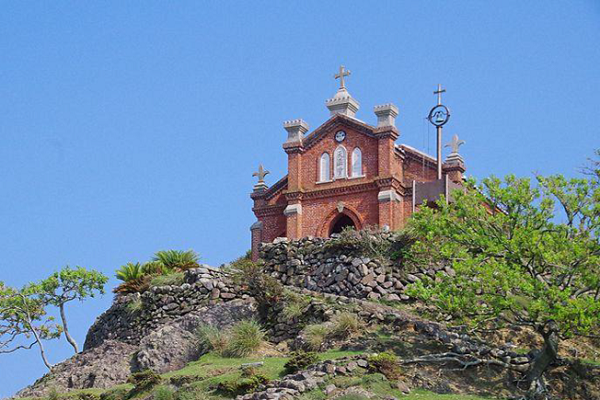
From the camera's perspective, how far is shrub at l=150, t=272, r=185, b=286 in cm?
3644

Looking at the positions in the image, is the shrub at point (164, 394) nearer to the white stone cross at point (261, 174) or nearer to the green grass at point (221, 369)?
the green grass at point (221, 369)

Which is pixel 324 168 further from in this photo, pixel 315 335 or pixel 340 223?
pixel 315 335

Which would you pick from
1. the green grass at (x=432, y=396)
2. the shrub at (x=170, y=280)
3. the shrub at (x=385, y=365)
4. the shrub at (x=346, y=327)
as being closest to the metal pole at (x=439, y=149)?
the shrub at (x=170, y=280)

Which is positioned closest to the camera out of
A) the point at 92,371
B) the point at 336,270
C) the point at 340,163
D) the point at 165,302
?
the point at 92,371

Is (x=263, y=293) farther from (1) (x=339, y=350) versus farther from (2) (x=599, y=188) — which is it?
(2) (x=599, y=188)

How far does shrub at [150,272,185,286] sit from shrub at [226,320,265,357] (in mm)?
4947

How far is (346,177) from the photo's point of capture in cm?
4588

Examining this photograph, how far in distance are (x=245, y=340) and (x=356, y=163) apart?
16.3 m

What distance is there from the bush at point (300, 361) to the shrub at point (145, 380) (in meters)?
4.25

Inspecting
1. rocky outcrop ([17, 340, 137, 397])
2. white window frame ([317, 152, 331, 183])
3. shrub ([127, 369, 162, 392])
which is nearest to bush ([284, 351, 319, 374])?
shrub ([127, 369, 162, 392])

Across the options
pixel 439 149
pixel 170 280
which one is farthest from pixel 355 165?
pixel 170 280

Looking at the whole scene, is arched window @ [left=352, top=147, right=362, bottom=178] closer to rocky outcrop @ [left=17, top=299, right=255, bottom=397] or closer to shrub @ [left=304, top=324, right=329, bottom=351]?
rocky outcrop @ [left=17, top=299, right=255, bottom=397]

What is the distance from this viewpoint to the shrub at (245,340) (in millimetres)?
31266

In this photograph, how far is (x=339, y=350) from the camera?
96.1ft
